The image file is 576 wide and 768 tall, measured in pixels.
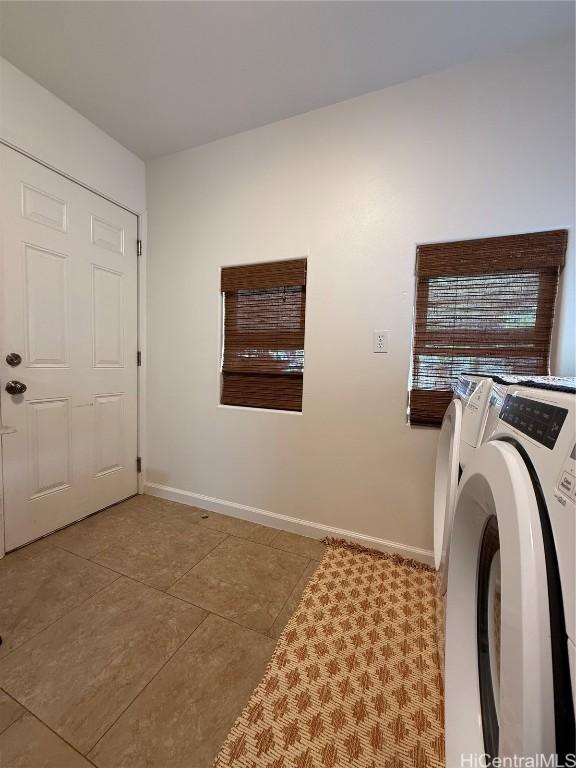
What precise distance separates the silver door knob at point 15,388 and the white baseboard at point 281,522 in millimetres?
1098

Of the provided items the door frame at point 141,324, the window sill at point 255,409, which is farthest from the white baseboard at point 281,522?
the window sill at point 255,409

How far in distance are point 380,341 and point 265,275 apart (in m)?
0.81

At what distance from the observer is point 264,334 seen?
1.86 metres

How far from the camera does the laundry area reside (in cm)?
85

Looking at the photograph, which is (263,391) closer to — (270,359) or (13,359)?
(270,359)

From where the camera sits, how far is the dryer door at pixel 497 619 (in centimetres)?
32

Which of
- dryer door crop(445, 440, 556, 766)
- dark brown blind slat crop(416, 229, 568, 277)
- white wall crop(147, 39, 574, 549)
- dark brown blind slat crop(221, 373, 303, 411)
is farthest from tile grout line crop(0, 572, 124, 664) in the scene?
dark brown blind slat crop(416, 229, 568, 277)

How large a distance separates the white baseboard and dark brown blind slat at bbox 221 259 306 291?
4.75ft

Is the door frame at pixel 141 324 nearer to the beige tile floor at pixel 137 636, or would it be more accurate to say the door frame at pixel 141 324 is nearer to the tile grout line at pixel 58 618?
the beige tile floor at pixel 137 636

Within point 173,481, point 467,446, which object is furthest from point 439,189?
point 173,481

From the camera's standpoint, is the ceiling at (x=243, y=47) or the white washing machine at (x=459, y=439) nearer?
the white washing machine at (x=459, y=439)

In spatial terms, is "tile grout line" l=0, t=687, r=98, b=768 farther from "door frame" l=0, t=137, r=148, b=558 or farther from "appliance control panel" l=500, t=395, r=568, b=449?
"door frame" l=0, t=137, r=148, b=558

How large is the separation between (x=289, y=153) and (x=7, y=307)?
1.75 m

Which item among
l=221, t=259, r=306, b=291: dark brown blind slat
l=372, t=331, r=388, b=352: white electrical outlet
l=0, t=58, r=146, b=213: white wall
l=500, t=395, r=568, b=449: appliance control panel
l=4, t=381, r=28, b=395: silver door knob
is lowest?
l=4, t=381, r=28, b=395: silver door knob
